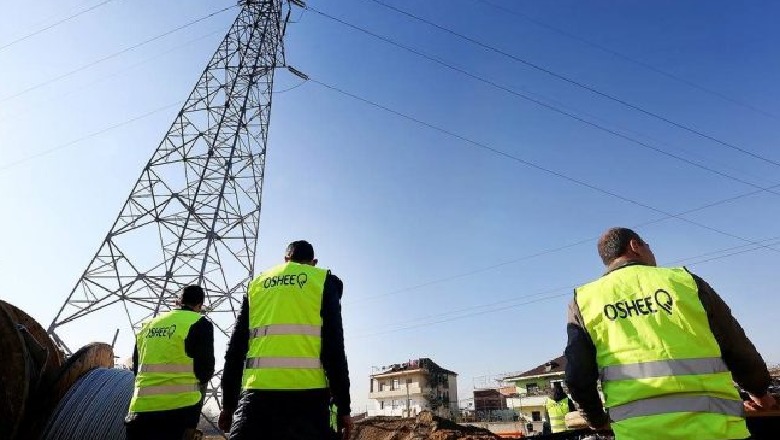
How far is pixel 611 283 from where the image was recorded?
2.02 m

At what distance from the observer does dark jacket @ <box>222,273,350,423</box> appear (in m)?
2.36

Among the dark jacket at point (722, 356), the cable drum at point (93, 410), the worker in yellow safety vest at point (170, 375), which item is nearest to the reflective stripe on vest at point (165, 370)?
the worker in yellow safety vest at point (170, 375)

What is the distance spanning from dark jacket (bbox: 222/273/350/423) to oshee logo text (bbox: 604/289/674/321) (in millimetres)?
1437

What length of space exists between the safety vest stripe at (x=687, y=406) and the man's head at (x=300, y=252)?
1.99 meters

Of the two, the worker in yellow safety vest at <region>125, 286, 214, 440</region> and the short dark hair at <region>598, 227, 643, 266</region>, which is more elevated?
the short dark hair at <region>598, 227, 643, 266</region>

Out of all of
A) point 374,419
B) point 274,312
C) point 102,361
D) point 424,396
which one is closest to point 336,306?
point 274,312

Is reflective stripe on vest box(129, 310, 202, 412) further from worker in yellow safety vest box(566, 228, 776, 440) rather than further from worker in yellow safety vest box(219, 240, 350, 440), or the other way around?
worker in yellow safety vest box(566, 228, 776, 440)

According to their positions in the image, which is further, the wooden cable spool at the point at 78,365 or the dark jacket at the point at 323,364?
the wooden cable spool at the point at 78,365

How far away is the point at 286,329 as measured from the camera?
2504mm

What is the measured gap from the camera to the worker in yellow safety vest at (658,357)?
171 cm

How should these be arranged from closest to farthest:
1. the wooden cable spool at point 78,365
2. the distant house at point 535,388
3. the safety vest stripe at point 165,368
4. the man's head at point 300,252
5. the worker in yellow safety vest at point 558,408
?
1. the man's head at point 300,252
2. the safety vest stripe at point 165,368
3. the wooden cable spool at point 78,365
4. the worker in yellow safety vest at point 558,408
5. the distant house at point 535,388

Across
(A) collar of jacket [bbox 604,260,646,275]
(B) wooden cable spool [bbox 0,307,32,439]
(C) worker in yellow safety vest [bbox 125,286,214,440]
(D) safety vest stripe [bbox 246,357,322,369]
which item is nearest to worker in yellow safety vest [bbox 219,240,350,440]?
(D) safety vest stripe [bbox 246,357,322,369]

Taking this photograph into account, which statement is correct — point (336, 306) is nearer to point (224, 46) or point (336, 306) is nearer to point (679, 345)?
point (679, 345)

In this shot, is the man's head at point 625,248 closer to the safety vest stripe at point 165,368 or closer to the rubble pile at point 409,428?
the safety vest stripe at point 165,368
